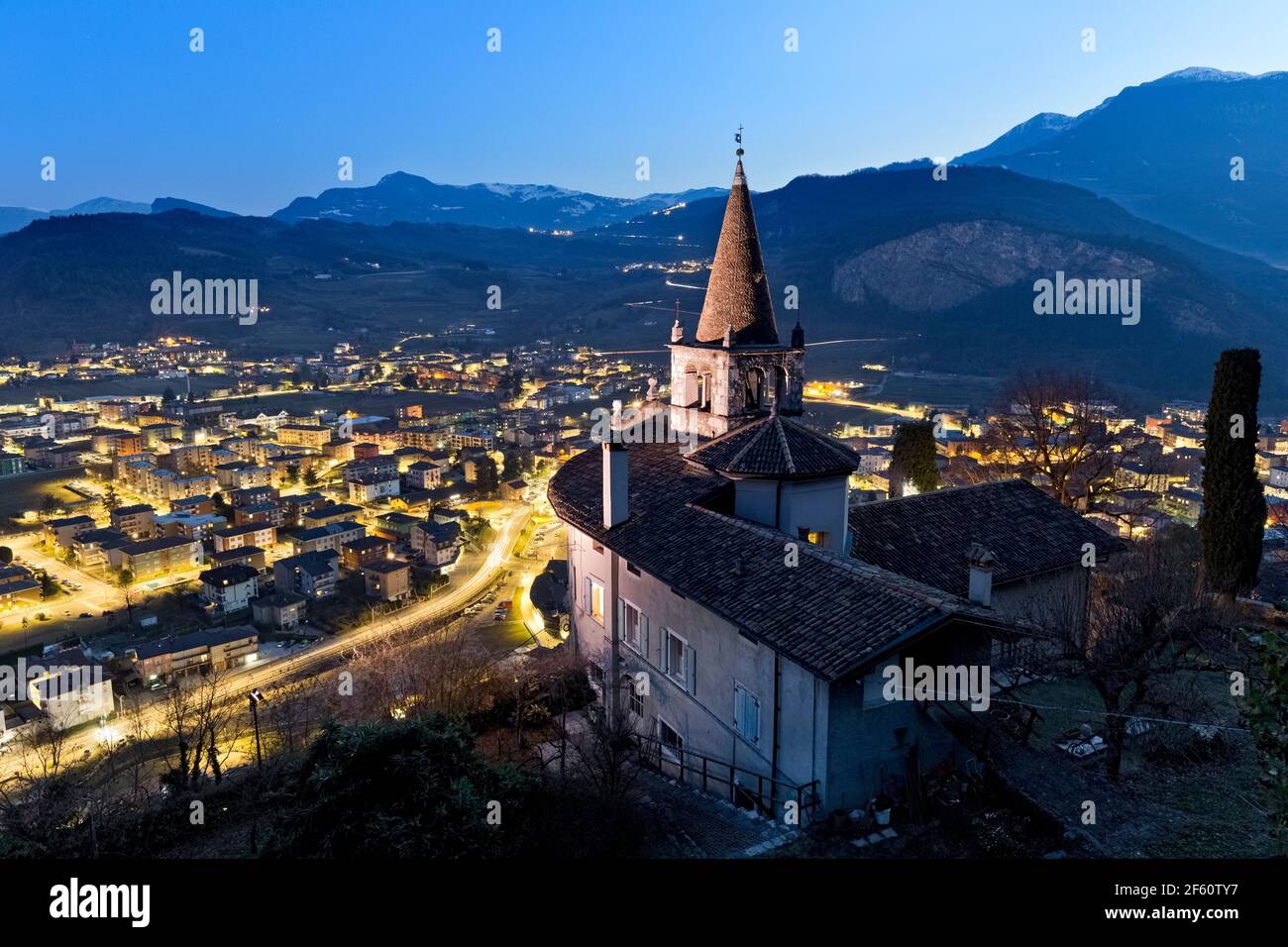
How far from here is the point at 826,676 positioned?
12.4 metres

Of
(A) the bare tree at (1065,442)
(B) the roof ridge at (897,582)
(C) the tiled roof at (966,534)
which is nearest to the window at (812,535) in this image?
(C) the tiled roof at (966,534)

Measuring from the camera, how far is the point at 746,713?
15648mm

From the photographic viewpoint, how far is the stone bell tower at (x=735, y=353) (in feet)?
81.3

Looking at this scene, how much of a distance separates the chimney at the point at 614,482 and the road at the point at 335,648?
26749mm

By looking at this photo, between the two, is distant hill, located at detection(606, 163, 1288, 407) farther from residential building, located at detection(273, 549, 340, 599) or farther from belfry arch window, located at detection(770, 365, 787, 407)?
belfry arch window, located at detection(770, 365, 787, 407)

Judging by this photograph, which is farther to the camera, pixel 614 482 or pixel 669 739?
pixel 614 482

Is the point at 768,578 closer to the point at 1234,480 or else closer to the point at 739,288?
the point at 739,288

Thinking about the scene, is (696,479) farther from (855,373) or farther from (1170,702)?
(855,373)

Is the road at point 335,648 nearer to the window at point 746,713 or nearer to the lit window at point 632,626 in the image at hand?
the lit window at point 632,626

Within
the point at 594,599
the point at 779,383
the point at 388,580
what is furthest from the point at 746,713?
the point at 388,580

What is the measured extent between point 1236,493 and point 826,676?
17.5 meters

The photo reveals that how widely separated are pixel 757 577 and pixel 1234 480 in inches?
626

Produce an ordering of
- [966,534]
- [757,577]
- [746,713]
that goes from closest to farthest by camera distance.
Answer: [746,713] → [757,577] → [966,534]
